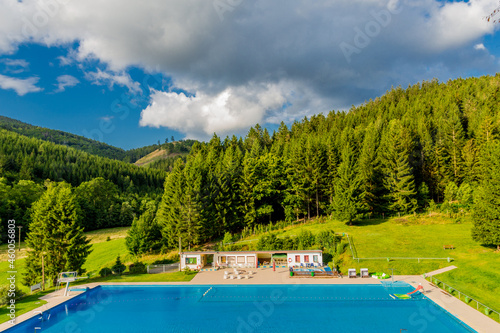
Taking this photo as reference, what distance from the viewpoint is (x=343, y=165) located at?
42688mm

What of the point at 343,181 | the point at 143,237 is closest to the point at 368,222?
the point at 343,181

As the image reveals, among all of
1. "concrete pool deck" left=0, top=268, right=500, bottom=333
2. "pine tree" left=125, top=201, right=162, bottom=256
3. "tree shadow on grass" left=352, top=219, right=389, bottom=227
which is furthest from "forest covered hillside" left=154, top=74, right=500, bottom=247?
"concrete pool deck" left=0, top=268, right=500, bottom=333

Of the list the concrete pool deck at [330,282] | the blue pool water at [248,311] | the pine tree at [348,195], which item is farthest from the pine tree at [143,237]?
the pine tree at [348,195]

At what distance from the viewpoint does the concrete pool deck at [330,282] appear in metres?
16.0

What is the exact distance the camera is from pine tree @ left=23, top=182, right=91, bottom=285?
27.2 m

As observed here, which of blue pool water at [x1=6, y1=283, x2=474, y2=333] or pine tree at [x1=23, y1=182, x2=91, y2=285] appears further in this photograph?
pine tree at [x1=23, y1=182, x2=91, y2=285]

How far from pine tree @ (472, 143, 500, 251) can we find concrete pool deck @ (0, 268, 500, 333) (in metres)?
8.90

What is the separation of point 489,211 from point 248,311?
26.6 metres

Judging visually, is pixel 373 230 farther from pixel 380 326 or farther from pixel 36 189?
pixel 36 189

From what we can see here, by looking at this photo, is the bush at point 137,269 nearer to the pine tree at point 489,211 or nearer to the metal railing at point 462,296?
the metal railing at point 462,296

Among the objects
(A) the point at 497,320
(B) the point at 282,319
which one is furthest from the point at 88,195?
(A) the point at 497,320

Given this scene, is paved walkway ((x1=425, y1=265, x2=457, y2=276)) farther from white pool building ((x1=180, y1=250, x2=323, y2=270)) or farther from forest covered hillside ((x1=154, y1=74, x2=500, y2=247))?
forest covered hillside ((x1=154, y1=74, x2=500, y2=247))

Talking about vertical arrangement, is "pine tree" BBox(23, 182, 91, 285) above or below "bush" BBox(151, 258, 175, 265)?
above

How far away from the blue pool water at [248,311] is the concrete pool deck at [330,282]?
1.74 feet
